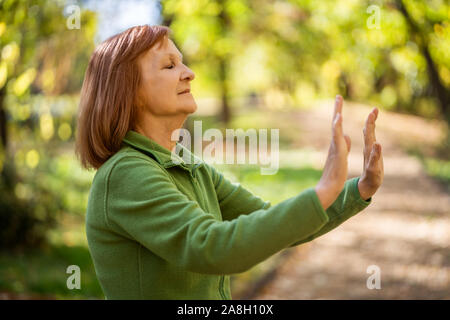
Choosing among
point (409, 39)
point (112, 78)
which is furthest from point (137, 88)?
point (409, 39)

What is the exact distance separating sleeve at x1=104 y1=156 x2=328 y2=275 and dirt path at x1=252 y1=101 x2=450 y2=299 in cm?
452

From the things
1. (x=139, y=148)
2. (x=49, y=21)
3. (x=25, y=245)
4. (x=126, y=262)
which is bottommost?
(x=25, y=245)

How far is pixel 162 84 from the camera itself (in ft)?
6.03

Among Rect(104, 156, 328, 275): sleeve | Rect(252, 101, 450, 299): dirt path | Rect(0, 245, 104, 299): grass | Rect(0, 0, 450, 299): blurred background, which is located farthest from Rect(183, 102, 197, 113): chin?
Rect(252, 101, 450, 299): dirt path

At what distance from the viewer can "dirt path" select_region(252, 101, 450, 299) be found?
233 inches

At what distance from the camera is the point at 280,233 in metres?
1.44

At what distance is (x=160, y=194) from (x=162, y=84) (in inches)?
18.1

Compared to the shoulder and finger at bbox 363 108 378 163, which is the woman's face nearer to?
the shoulder

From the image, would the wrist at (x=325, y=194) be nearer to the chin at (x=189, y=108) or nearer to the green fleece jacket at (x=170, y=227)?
the green fleece jacket at (x=170, y=227)

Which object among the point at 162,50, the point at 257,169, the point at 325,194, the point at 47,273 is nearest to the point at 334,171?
the point at 325,194

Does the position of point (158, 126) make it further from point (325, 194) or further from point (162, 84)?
point (325, 194)

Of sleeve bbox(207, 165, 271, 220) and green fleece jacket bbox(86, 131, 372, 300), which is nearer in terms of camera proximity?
green fleece jacket bbox(86, 131, 372, 300)

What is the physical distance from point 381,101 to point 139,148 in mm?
25086
